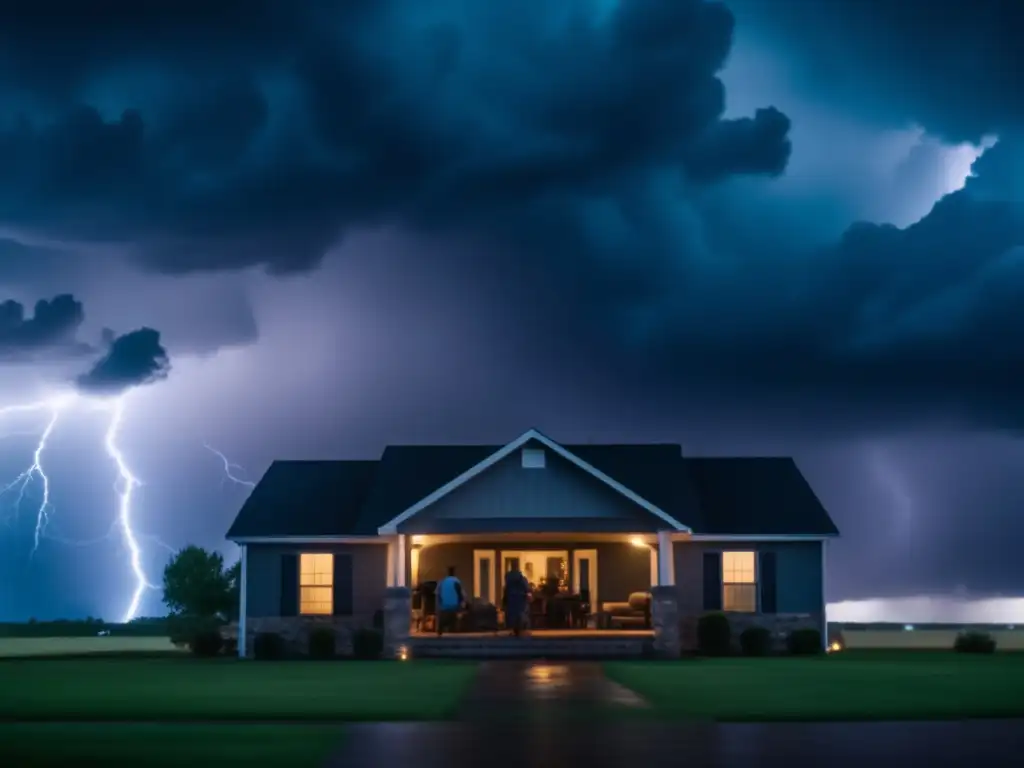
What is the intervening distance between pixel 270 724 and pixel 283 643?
21.4 meters

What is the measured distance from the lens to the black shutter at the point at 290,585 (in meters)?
36.6

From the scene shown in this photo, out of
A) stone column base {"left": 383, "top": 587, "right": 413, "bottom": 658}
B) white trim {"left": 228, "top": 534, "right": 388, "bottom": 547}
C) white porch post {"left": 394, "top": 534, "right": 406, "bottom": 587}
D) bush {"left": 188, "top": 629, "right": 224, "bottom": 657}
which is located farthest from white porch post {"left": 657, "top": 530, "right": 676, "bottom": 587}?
bush {"left": 188, "top": 629, "right": 224, "bottom": 657}

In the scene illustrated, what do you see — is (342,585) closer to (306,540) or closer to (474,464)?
(306,540)

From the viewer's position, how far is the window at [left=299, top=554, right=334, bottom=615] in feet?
121

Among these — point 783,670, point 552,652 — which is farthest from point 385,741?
point 552,652

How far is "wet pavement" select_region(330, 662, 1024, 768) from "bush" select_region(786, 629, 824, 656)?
19.8 m

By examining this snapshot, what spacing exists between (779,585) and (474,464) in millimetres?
8324

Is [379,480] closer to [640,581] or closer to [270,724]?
[640,581]

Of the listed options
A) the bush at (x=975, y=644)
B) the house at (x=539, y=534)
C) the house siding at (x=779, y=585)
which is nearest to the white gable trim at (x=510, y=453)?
the house at (x=539, y=534)

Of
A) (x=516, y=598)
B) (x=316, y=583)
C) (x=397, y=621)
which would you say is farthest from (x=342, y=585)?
(x=516, y=598)

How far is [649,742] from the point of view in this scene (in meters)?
13.0

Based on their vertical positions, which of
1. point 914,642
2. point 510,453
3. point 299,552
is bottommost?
point 914,642

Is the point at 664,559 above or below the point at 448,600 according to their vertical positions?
above

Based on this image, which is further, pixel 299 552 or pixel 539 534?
pixel 299 552
